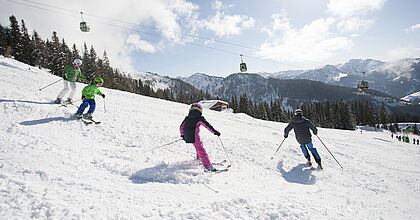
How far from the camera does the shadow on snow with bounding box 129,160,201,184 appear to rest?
4414 mm

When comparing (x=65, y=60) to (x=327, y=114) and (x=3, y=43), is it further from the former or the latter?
(x=327, y=114)

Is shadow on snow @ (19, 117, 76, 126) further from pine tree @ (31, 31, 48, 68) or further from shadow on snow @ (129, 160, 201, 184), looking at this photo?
pine tree @ (31, 31, 48, 68)

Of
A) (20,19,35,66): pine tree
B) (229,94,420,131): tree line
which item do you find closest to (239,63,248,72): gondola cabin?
(229,94,420,131): tree line

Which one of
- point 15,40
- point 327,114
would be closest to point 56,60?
point 15,40

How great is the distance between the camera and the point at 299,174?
6141 millimetres

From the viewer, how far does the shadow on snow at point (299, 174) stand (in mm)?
5598

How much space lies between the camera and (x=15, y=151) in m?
4.38

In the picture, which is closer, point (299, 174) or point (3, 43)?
point (299, 174)

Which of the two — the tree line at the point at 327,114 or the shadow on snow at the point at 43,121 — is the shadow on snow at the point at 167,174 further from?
the tree line at the point at 327,114

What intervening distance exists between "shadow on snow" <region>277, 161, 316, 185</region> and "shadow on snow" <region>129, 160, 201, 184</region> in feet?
8.86

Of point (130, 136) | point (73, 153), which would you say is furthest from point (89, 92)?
point (73, 153)

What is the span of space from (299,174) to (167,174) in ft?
13.4

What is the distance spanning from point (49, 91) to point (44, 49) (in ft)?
180

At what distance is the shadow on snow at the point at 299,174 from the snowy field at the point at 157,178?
0.03 meters
